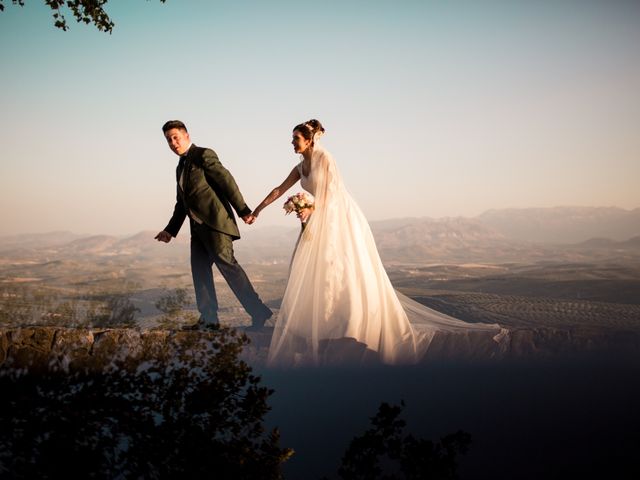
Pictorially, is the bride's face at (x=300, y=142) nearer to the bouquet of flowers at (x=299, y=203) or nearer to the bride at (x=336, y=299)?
the bride at (x=336, y=299)

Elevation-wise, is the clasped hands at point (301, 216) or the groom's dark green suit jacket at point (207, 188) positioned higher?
the groom's dark green suit jacket at point (207, 188)

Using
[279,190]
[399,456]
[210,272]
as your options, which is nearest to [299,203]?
[279,190]

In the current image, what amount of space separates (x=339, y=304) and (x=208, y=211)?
211cm

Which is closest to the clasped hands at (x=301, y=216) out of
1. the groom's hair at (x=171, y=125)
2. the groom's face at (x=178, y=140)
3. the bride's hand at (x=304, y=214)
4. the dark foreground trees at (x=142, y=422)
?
the bride's hand at (x=304, y=214)

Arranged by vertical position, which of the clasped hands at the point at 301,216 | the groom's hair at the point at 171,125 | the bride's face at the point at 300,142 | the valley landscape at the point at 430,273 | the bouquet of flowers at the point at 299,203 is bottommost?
the valley landscape at the point at 430,273

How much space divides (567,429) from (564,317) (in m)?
6.20

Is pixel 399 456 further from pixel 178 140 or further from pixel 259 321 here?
pixel 178 140

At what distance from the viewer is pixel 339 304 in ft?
15.4

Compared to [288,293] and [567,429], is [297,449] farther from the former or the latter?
[288,293]

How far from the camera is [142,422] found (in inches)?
125

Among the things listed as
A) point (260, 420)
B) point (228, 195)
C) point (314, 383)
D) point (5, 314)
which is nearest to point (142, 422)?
point (260, 420)

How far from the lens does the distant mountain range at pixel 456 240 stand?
63.2 meters

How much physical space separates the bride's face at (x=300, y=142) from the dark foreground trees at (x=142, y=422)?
8.91 ft

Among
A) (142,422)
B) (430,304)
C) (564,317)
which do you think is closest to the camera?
(142,422)
